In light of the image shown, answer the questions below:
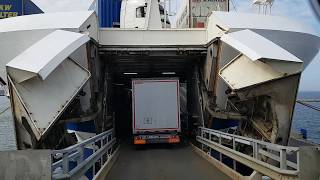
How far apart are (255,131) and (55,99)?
5921 mm

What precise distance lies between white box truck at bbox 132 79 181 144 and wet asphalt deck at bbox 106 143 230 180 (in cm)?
88

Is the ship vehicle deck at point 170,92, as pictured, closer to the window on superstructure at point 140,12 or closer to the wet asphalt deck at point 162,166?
the wet asphalt deck at point 162,166

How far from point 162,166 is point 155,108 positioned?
5.18 m

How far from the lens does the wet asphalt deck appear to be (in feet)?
30.9

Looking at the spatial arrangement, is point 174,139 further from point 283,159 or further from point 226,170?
point 283,159

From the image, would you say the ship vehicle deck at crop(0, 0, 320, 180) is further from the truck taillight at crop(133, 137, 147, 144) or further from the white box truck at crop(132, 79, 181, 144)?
the truck taillight at crop(133, 137, 147, 144)

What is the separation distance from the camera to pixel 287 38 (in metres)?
12.1

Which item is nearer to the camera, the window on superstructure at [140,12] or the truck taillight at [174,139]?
the truck taillight at [174,139]

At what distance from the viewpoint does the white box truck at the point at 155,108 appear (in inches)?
633

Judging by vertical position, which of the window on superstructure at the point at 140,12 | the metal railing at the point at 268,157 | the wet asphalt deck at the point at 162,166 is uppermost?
the window on superstructure at the point at 140,12

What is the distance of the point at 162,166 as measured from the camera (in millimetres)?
11148

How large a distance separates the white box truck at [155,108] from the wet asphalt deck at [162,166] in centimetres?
88

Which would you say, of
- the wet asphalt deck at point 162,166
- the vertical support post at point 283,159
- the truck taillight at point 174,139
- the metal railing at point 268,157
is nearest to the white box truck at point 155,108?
the truck taillight at point 174,139

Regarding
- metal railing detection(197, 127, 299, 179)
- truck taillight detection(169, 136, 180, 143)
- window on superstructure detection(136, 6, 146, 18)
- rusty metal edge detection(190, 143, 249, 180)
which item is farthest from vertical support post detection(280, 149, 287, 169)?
window on superstructure detection(136, 6, 146, 18)
